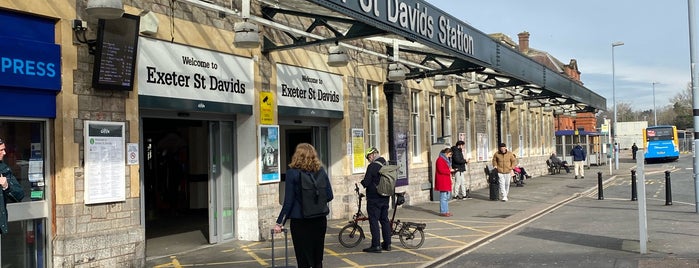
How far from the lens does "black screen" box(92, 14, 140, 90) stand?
7.56 meters

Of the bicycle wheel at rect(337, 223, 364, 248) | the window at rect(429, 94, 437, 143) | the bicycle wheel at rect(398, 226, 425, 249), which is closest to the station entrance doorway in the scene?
the bicycle wheel at rect(337, 223, 364, 248)

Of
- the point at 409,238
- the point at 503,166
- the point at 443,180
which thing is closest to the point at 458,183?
the point at 503,166

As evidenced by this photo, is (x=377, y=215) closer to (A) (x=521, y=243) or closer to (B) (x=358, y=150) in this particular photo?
(A) (x=521, y=243)

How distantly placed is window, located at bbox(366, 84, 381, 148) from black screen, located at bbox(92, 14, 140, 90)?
7568 mm

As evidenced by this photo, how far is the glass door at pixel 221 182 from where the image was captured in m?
10.2

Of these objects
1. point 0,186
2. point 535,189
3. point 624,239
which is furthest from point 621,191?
point 0,186

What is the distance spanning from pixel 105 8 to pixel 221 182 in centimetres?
455

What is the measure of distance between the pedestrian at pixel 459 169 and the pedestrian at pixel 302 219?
35.1 feet

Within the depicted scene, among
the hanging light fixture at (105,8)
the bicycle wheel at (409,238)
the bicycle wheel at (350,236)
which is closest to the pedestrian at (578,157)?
the bicycle wheel at (409,238)

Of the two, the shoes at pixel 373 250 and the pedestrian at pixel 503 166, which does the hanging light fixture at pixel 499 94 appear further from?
the shoes at pixel 373 250

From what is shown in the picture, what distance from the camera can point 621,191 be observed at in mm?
20062

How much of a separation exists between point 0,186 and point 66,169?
2.37m

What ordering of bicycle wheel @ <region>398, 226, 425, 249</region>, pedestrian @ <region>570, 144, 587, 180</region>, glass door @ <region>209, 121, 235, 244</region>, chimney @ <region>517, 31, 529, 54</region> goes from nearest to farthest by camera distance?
1. bicycle wheel @ <region>398, 226, 425, 249</region>
2. glass door @ <region>209, 121, 235, 244</region>
3. pedestrian @ <region>570, 144, 587, 180</region>
4. chimney @ <region>517, 31, 529, 54</region>

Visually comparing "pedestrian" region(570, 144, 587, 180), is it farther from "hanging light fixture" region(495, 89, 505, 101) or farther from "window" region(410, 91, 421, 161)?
"window" region(410, 91, 421, 161)
